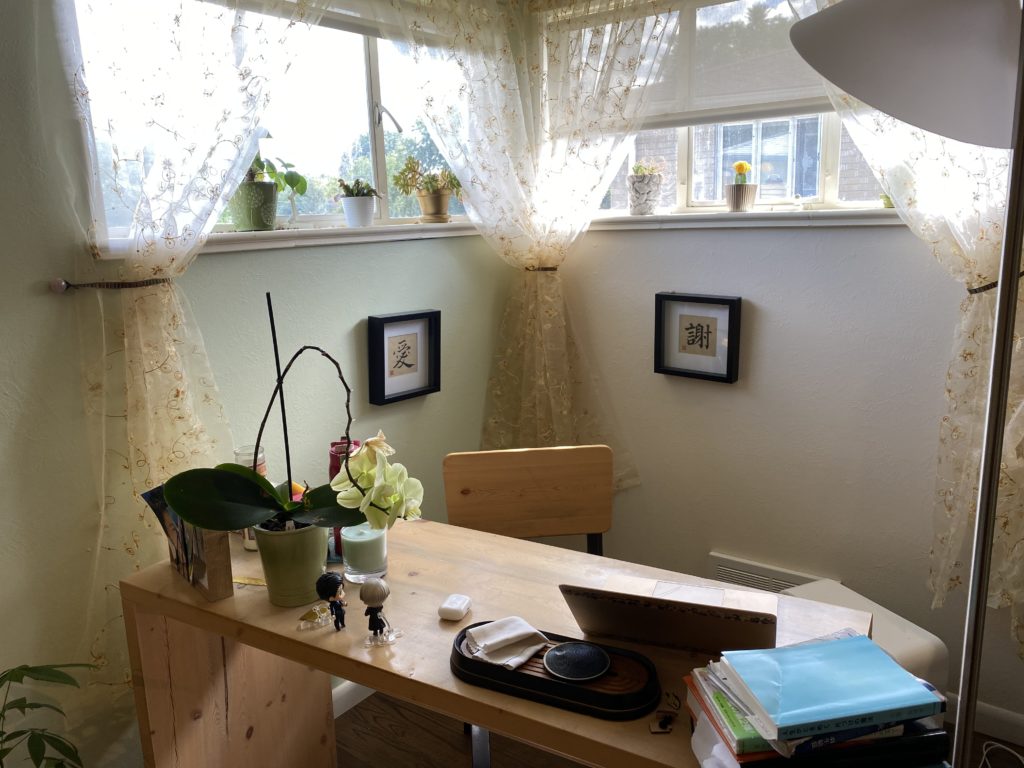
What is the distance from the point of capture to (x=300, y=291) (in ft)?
6.88

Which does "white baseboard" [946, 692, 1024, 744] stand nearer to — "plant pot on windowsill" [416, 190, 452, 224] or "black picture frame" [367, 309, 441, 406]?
"black picture frame" [367, 309, 441, 406]

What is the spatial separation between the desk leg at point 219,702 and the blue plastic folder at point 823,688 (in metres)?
1.13

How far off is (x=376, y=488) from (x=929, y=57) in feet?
3.19

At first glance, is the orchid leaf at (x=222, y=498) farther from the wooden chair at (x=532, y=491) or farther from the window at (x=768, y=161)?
the window at (x=768, y=161)

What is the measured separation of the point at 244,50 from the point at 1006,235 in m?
1.57

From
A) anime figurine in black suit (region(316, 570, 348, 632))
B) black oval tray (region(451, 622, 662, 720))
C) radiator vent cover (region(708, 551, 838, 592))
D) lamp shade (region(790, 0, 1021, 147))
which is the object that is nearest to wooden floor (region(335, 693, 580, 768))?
radiator vent cover (region(708, 551, 838, 592))

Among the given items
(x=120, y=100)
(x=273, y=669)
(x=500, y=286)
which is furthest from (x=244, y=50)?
(x=273, y=669)

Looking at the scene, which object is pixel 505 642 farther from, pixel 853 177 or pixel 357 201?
pixel 853 177

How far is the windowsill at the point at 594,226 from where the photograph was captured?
76.7 inches

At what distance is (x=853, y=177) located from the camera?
2273 mm

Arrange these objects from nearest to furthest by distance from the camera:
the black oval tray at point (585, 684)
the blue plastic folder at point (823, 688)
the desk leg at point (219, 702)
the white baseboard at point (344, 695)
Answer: the blue plastic folder at point (823, 688)
the black oval tray at point (585, 684)
the desk leg at point (219, 702)
the white baseboard at point (344, 695)

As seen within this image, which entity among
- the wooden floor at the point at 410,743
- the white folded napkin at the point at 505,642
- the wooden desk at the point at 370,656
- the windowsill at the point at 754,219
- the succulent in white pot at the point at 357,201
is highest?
the succulent in white pot at the point at 357,201

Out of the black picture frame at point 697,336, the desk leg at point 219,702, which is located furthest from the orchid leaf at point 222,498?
the black picture frame at point 697,336

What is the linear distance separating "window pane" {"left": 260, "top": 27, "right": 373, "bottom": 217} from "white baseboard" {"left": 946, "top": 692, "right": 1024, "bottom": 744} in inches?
86.4
